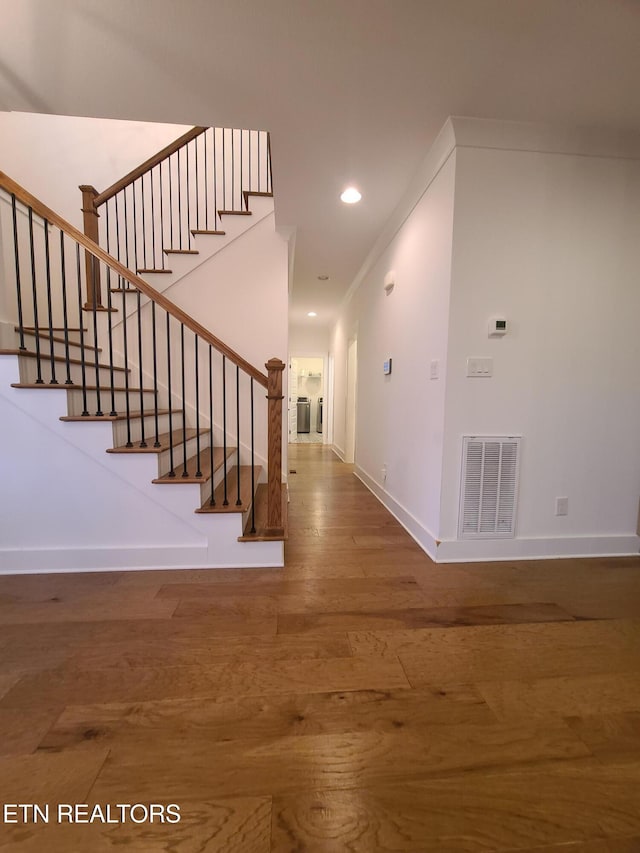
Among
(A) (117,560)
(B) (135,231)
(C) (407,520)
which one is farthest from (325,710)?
(B) (135,231)

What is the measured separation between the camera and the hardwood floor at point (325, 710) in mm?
819

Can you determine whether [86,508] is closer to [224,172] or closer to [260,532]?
[260,532]

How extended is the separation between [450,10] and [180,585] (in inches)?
117

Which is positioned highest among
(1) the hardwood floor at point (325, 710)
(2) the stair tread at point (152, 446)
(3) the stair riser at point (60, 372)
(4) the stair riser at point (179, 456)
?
(3) the stair riser at point (60, 372)

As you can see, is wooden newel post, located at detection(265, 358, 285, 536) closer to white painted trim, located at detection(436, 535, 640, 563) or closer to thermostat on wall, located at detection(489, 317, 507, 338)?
white painted trim, located at detection(436, 535, 640, 563)

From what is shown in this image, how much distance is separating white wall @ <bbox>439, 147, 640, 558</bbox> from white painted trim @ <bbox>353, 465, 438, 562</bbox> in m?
0.11

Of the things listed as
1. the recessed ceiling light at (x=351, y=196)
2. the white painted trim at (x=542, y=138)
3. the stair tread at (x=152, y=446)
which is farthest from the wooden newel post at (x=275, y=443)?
the white painted trim at (x=542, y=138)

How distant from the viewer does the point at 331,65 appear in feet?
5.23

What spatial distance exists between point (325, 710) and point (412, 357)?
2.19 m

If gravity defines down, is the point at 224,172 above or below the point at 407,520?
above

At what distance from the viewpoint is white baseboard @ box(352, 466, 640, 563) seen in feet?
7.00

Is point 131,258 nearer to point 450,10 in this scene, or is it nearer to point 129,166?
point 129,166

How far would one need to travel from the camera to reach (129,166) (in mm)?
3541

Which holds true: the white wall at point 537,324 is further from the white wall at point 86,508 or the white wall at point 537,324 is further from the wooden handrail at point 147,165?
the wooden handrail at point 147,165
